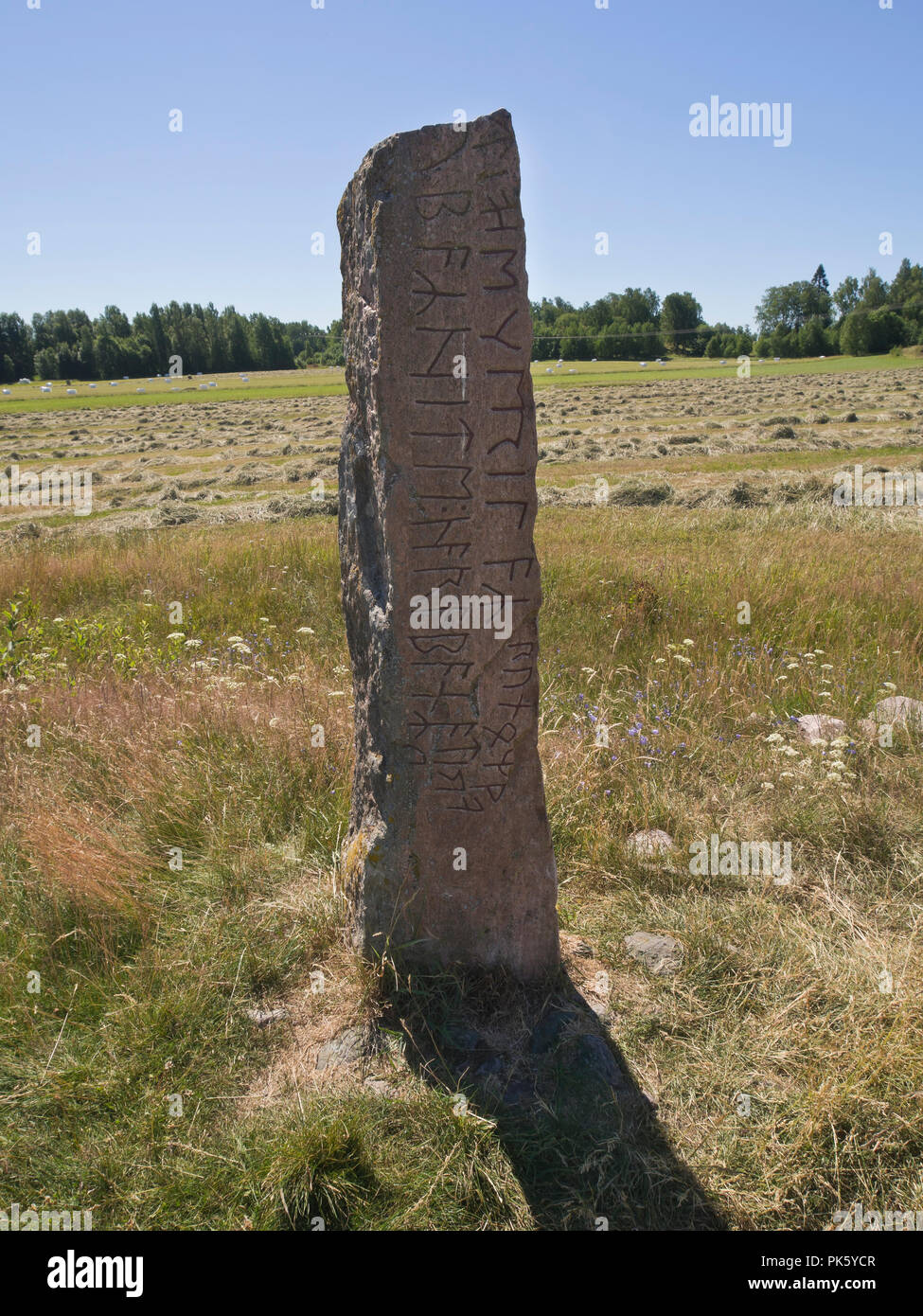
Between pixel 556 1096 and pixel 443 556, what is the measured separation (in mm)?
1788

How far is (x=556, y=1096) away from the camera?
2578mm

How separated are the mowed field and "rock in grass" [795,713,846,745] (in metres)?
0.13

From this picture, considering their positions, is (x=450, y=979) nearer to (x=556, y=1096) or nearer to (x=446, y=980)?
(x=446, y=980)

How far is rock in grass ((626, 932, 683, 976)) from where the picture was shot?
310 cm

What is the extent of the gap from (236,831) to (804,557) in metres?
6.09

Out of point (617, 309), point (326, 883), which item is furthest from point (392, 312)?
point (617, 309)

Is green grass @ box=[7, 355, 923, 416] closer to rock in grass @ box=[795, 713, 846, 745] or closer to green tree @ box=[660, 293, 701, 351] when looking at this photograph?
green tree @ box=[660, 293, 701, 351]

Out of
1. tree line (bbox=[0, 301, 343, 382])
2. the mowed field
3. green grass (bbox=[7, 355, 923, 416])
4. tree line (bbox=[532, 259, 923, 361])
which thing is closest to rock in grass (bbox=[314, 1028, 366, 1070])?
the mowed field

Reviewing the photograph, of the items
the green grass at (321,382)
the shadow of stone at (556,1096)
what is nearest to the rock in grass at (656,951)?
the shadow of stone at (556,1096)

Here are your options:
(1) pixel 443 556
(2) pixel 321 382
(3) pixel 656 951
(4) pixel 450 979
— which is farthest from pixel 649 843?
(2) pixel 321 382

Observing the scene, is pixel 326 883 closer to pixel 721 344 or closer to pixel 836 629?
pixel 836 629

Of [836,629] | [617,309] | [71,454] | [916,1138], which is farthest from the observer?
[617,309]

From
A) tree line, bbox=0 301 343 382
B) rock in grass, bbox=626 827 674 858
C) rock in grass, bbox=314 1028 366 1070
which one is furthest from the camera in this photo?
tree line, bbox=0 301 343 382

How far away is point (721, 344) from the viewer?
241ft
